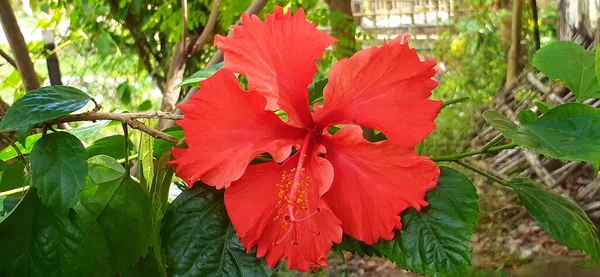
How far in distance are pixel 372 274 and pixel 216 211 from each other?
1157 millimetres

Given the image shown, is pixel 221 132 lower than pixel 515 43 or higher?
higher

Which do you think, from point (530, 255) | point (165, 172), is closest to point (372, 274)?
point (530, 255)

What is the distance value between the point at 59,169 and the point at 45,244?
38 mm

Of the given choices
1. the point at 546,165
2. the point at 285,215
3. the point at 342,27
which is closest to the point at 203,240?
the point at 285,215

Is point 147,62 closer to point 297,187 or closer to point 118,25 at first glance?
point 118,25

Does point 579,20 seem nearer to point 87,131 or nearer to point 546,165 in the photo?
point 546,165

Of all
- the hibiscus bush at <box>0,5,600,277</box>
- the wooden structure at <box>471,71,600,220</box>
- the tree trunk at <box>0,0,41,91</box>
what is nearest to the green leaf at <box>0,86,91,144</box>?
the hibiscus bush at <box>0,5,600,277</box>

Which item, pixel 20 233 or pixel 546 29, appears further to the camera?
pixel 546 29

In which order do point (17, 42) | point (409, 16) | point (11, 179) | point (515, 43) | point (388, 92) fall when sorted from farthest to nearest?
point (409, 16) < point (515, 43) < point (17, 42) < point (11, 179) < point (388, 92)

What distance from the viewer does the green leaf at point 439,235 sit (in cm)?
23

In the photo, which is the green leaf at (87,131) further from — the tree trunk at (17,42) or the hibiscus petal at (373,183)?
the tree trunk at (17,42)

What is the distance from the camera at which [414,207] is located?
8.9 inches

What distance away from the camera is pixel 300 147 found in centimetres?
25

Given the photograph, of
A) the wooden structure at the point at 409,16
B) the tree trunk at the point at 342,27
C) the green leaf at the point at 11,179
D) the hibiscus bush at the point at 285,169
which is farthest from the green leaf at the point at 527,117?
the wooden structure at the point at 409,16
